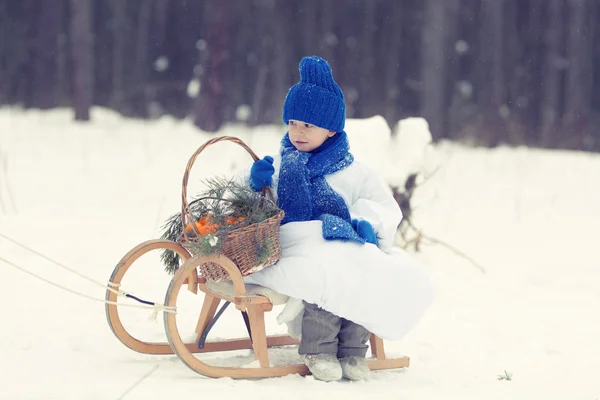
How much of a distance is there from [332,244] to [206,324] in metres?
0.73

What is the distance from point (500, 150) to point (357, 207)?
308 inches

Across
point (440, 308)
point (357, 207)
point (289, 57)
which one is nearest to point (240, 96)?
point (289, 57)

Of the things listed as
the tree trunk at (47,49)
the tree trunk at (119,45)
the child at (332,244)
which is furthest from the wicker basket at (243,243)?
the tree trunk at (119,45)

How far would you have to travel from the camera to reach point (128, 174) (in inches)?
313

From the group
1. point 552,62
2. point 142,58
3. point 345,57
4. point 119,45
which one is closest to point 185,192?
point 345,57

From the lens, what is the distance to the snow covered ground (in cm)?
318

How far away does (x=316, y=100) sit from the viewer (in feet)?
11.1

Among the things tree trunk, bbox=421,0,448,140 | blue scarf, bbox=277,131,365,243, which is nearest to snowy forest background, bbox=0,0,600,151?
tree trunk, bbox=421,0,448,140

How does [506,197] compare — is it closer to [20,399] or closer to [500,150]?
[500,150]

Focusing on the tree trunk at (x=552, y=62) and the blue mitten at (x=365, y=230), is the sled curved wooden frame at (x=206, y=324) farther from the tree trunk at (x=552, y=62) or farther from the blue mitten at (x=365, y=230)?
the tree trunk at (x=552, y=62)

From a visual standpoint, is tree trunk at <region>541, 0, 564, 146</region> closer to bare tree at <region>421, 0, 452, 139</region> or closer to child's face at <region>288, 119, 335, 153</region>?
bare tree at <region>421, 0, 452, 139</region>

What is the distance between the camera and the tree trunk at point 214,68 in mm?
10039

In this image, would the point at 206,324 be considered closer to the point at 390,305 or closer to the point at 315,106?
the point at 390,305

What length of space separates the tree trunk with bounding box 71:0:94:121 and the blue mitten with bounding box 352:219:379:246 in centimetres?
808
